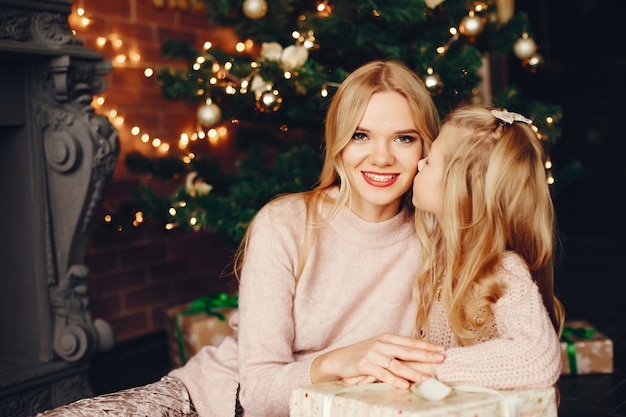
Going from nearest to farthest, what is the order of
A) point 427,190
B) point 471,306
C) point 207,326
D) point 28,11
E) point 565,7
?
point 471,306 < point 427,190 < point 28,11 < point 207,326 < point 565,7

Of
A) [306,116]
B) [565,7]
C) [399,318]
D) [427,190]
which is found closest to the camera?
[427,190]

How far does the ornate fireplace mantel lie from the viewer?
8.30 ft

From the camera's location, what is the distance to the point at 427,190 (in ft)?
6.02

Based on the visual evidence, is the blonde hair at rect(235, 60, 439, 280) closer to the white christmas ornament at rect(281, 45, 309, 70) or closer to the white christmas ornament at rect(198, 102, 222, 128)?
the white christmas ornament at rect(281, 45, 309, 70)

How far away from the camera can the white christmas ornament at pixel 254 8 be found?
9.18ft

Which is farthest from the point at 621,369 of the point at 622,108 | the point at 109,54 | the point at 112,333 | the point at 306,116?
the point at 622,108

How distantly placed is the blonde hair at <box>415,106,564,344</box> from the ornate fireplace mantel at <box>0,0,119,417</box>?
1.32 m

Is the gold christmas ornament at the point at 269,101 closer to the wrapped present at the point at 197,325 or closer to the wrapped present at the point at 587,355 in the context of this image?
the wrapped present at the point at 197,325

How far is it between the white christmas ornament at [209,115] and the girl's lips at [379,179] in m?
1.12

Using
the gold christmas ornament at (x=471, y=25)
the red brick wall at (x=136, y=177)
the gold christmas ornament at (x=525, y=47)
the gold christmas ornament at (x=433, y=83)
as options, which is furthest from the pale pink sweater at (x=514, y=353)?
the red brick wall at (x=136, y=177)

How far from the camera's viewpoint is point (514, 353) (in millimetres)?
1482

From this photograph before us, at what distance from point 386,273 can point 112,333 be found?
1214 mm

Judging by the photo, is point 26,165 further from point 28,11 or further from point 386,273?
point 386,273

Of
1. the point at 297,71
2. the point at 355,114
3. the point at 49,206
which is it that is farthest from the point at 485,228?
the point at 49,206
